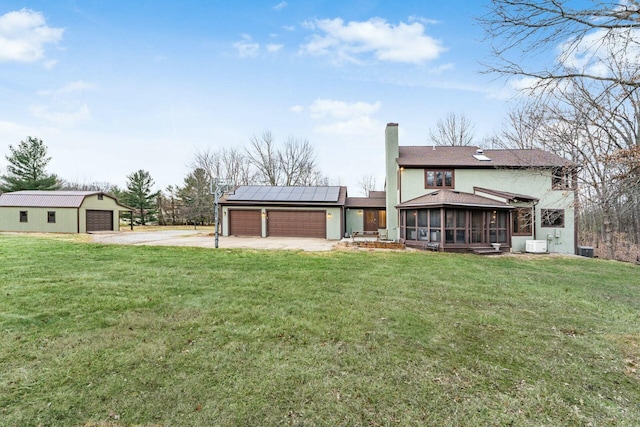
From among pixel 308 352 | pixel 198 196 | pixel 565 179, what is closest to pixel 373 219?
pixel 565 179

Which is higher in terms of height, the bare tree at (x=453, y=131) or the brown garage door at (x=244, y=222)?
the bare tree at (x=453, y=131)

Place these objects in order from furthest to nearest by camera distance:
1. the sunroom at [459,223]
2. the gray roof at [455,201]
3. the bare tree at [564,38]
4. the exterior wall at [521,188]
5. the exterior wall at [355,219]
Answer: the exterior wall at [355,219] < the exterior wall at [521,188] < the sunroom at [459,223] < the gray roof at [455,201] < the bare tree at [564,38]

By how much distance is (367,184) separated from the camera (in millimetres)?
39531

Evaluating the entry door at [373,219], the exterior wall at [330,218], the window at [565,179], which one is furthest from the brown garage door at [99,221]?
the window at [565,179]

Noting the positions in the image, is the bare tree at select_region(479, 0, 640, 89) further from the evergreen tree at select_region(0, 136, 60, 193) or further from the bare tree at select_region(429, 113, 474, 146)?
the evergreen tree at select_region(0, 136, 60, 193)

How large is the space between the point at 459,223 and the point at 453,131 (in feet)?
54.3

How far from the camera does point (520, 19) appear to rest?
3.22 metres

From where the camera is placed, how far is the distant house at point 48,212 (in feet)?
66.4

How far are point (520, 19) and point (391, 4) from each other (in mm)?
7596

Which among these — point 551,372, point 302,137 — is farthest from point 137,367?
point 302,137

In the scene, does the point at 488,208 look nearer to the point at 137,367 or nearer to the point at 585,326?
the point at 585,326

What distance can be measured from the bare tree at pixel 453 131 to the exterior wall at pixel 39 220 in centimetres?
3051

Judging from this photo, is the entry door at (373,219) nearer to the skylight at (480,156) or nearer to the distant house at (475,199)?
the distant house at (475,199)

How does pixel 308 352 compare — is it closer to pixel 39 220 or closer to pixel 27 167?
pixel 39 220
